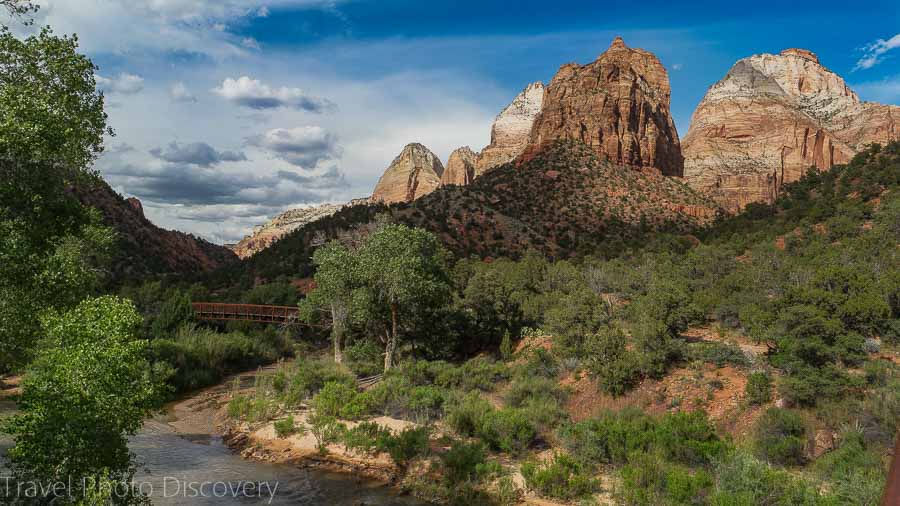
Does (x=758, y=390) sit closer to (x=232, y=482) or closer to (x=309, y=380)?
(x=232, y=482)

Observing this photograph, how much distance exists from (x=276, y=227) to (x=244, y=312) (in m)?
129

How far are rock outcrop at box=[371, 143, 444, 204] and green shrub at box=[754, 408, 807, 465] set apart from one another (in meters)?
115

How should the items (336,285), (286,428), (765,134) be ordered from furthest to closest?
(765,134) < (336,285) < (286,428)

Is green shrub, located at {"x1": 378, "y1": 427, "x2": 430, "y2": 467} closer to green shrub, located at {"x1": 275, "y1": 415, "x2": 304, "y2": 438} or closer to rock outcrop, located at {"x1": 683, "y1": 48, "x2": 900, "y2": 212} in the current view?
green shrub, located at {"x1": 275, "y1": 415, "x2": 304, "y2": 438}

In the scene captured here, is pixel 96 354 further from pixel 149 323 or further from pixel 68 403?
pixel 149 323

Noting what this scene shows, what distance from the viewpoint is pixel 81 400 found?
7172 millimetres

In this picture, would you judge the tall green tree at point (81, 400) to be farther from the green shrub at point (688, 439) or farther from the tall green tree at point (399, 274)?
the tall green tree at point (399, 274)

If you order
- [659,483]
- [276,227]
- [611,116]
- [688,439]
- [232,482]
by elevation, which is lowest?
[232,482]

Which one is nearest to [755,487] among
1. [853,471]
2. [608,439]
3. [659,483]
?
[659,483]

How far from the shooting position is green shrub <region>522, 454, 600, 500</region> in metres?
11.1

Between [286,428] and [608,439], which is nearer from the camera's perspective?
[608,439]

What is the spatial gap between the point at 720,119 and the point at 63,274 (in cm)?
11788

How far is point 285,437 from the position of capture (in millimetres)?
15727

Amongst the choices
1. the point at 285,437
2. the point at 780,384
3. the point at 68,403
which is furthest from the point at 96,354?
the point at 780,384
